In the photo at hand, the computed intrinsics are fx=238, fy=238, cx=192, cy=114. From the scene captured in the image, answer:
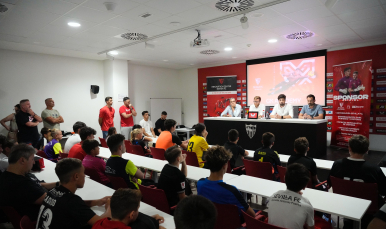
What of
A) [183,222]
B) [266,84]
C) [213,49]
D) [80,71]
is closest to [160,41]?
[213,49]

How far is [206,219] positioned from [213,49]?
6383mm

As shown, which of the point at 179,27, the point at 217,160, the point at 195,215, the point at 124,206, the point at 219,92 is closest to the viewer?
the point at 195,215

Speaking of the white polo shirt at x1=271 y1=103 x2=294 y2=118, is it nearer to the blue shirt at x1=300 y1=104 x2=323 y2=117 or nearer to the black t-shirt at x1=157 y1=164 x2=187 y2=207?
the blue shirt at x1=300 y1=104 x2=323 y2=117

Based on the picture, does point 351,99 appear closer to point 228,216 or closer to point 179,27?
point 179,27

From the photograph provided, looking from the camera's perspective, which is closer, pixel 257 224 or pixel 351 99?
pixel 257 224

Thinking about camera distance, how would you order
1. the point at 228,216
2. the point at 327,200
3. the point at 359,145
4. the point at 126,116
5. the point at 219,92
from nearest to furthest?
the point at 228,216, the point at 327,200, the point at 359,145, the point at 126,116, the point at 219,92

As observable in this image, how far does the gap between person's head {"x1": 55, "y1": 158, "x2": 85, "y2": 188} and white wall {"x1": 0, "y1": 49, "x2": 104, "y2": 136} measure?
636cm

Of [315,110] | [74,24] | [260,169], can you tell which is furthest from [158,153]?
[315,110]

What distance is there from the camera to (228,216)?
1.73 meters

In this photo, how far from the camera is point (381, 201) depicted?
2186 mm

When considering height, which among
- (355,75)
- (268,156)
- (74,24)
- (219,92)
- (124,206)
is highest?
(74,24)

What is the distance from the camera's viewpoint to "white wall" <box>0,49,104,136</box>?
656 cm

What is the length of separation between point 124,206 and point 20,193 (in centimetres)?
102

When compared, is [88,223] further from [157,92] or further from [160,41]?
[157,92]
